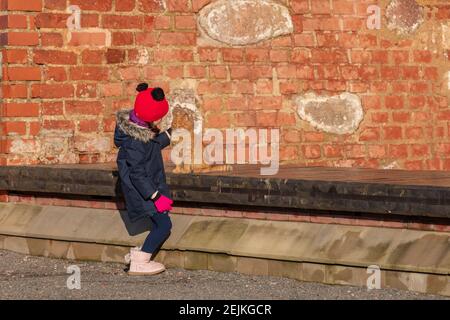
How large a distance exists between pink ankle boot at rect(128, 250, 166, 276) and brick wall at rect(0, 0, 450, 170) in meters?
2.07

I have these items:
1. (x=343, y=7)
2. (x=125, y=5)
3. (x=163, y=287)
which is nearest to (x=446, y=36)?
(x=343, y=7)

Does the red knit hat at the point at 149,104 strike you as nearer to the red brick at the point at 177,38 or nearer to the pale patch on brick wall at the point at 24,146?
the pale patch on brick wall at the point at 24,146

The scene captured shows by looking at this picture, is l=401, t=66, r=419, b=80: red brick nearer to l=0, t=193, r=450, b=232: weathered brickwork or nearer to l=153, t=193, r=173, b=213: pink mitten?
l=0, t=193, r=450, b=232: weathered brickwork

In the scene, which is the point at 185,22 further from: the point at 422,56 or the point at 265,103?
the point at 422,56

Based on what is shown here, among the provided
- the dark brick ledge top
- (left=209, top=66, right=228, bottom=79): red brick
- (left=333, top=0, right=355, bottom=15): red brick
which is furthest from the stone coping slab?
(left=333, top=0, right=355, bottom=15): red brick

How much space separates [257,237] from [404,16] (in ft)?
14.6

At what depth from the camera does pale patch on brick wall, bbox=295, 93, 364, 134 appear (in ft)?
36.8

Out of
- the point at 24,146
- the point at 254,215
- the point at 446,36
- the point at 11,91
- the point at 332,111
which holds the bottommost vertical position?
the point at 254,215

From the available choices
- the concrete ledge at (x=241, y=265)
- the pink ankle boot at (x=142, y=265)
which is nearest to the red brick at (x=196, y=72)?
the concrete ledge at (x=241, y=265)

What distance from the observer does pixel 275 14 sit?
1107 cm

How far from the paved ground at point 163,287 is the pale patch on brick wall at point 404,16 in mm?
4426

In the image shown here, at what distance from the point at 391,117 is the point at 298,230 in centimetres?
390

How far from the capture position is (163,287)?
768cm
